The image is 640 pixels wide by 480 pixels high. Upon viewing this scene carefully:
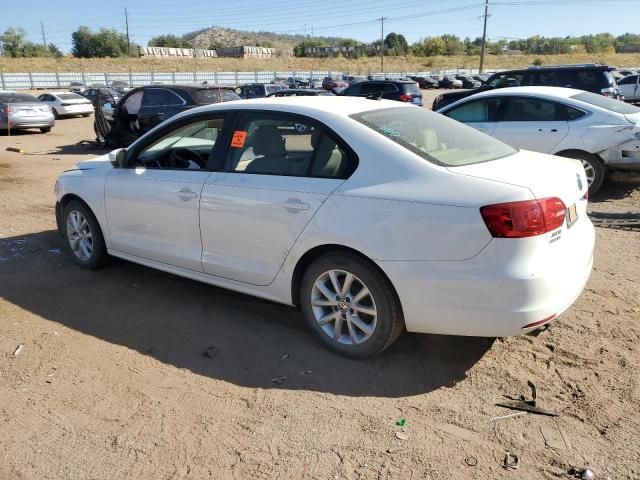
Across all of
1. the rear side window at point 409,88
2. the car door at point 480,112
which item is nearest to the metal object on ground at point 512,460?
the car door at point 480,112

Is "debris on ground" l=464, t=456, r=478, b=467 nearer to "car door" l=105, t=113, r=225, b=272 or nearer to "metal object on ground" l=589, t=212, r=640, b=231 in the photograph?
"car door" l=105, t=113, r=225, b=272

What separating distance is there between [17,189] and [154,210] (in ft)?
20.8

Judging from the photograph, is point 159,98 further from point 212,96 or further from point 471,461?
point 471,461

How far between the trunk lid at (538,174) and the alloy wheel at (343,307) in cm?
95

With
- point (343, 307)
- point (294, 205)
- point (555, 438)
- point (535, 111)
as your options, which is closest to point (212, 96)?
point (535, 111)

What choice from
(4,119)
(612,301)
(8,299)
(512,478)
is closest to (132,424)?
(512,478)

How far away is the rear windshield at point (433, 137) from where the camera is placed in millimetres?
3504

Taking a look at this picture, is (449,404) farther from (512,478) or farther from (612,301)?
(612,301)

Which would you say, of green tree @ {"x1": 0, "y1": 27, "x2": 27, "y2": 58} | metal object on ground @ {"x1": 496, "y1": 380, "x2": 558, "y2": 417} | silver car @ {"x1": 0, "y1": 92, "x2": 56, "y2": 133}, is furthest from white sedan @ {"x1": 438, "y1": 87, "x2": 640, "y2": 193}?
green tree @ {"x1": 0, "y1": 27, "x2": 27, "y2": 58}

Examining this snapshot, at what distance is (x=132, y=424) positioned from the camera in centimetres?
308

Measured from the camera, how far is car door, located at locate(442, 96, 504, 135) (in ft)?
28.5

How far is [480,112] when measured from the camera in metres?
8.89

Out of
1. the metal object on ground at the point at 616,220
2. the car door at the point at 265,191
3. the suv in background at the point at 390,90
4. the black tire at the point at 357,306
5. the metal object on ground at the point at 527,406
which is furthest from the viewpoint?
the suv in background at the point at 390,90

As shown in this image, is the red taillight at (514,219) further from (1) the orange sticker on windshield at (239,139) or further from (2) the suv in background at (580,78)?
(2) the suv in background at (580,78)
